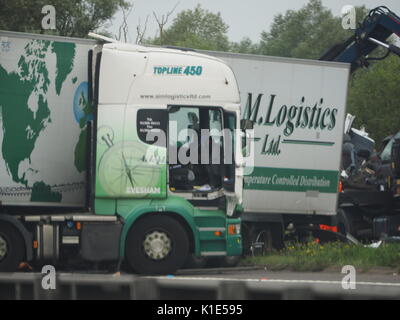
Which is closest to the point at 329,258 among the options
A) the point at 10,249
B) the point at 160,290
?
the point at 10,249

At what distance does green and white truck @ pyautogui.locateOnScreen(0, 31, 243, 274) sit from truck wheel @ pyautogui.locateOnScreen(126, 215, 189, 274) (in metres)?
0.01

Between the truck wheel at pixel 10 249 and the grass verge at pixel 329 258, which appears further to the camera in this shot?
the grass verge at pixel 329 258

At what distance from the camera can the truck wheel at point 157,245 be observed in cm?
1469

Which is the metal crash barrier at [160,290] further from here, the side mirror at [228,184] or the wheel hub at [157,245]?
the side mirror at [228,184]

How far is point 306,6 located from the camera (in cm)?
11931

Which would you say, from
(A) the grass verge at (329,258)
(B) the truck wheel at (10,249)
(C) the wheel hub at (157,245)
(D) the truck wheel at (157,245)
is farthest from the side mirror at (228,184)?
(B) the truck wheel at (10,249)

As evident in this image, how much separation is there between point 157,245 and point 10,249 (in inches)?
84.9

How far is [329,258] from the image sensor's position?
17.0m

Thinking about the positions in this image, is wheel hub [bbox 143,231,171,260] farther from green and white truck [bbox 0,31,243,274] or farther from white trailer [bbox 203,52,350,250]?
white trailer [bbox 203,52,350,250]

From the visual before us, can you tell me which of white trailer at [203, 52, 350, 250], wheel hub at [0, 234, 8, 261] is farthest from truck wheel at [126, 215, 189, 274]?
white trailer at [203, 52, 350, 250]

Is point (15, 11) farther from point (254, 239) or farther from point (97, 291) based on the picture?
point (97, 291)

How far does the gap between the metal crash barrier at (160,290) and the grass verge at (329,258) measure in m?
7.92

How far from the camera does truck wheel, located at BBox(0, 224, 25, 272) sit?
14.4m
